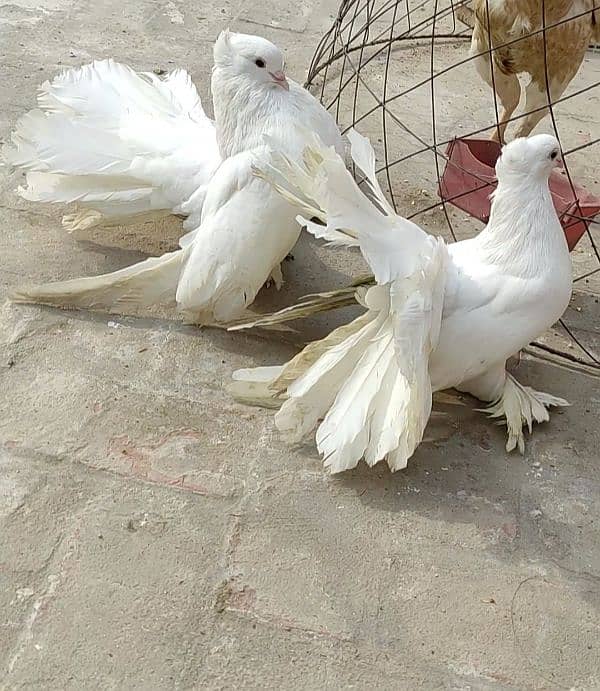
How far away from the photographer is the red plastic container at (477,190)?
7.75 ft

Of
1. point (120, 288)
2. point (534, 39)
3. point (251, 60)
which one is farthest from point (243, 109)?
point (534, 39)

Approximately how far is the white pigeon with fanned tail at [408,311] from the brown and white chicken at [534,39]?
26.7 inches

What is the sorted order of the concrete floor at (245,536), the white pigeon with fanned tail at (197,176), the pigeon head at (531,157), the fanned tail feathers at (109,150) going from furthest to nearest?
the fanned tail feathers at (109,150) → the white pigeon with fanned tail at (197,176) → the pigeon head at (531,157) → the concrete floor at (245,536)

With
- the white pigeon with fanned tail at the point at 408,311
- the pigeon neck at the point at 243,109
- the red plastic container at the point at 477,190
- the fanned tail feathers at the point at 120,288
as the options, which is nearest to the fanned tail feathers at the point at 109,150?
the pigeon neck at the point at 243,109

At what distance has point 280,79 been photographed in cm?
223

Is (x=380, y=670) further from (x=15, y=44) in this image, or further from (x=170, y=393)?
(x=15, y=44)

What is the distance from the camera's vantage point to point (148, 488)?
1.83 m

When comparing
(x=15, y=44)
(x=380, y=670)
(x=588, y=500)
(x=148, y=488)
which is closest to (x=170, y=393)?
(x=148, y=488)

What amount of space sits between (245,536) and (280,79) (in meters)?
1.12

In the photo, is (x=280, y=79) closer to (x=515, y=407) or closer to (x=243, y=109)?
(x=243, y=109)

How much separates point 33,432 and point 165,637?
58cm

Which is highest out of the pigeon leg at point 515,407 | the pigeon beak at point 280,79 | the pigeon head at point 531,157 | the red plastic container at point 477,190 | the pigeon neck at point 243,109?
the pigeon head at point 531,157

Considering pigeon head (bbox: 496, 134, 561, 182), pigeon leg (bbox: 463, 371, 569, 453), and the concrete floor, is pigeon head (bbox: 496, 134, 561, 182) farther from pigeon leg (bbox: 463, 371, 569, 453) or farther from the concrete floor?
the concrete floor

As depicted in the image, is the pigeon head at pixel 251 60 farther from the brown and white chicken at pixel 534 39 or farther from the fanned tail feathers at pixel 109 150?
the brown and white chicken at pixel 534 39
